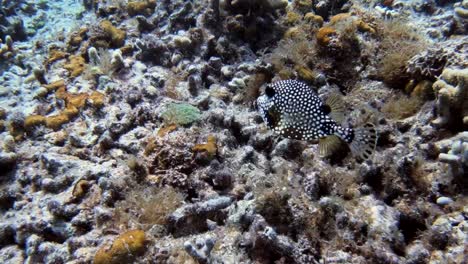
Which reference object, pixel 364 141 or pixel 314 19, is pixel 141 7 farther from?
pixel 364 141

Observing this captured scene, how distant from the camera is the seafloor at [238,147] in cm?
364

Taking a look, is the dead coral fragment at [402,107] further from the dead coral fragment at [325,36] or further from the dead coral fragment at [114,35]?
the dead coral fragment at [114,35]

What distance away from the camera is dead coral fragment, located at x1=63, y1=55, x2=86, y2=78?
24.5 ft

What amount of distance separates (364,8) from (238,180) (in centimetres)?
501

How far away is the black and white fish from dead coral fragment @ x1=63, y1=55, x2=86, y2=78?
16.8ft

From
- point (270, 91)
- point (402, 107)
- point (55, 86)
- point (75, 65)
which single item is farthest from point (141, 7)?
point (402, 107)

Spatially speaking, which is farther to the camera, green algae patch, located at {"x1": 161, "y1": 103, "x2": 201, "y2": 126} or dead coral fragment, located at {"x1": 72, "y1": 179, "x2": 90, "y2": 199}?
green algae patch, located at {"x1": 161, "y1": 103, "x2": 201, "y2": 126}

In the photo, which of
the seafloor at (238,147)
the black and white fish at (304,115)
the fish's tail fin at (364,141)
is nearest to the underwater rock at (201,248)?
the seafloor at (238,147)

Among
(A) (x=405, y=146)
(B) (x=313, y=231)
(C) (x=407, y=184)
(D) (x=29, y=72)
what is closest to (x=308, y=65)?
(A) (x=405, y=146)

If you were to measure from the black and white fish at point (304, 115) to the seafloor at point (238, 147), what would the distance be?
0.50 m

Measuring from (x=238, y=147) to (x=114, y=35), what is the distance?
4842mm

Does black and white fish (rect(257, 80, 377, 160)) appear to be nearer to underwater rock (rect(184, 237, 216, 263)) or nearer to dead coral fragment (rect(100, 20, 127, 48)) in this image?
underwater rock (rect(184, 237, 216, 263))

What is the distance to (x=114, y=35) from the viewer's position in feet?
26.4

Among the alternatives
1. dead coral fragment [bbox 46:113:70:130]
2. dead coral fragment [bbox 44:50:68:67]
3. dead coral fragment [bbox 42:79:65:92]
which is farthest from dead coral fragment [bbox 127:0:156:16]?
dead coral fragment [bbox 46:113:70:130]
